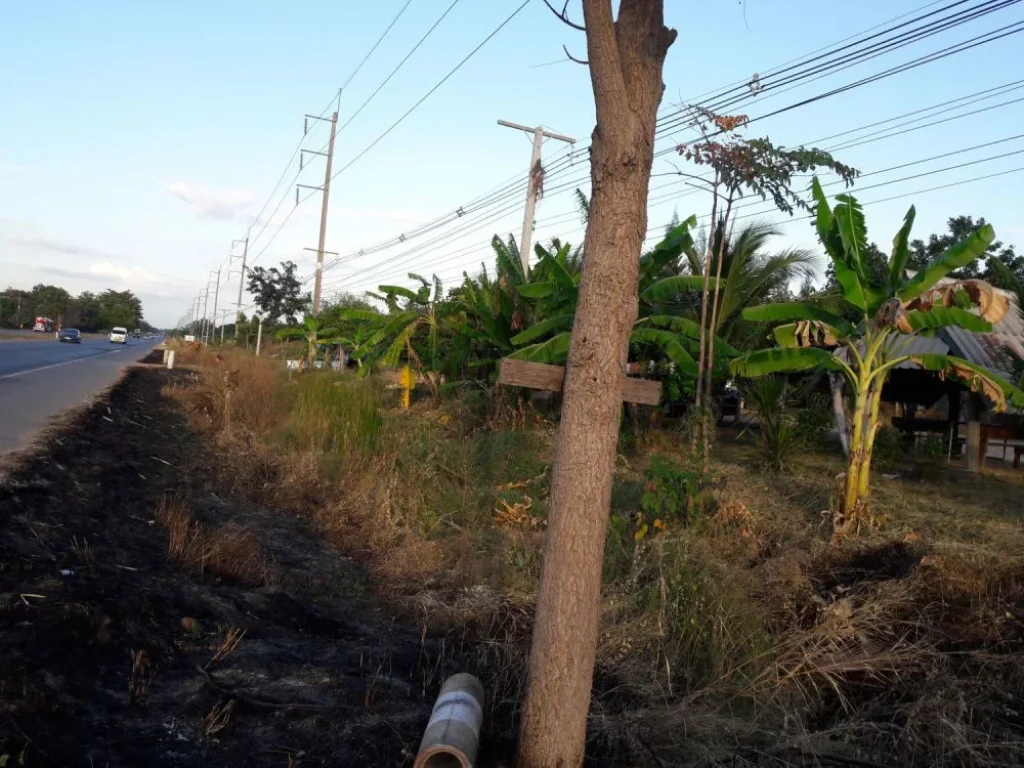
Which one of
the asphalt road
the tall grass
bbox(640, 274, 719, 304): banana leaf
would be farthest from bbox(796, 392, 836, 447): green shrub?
the asphalt road

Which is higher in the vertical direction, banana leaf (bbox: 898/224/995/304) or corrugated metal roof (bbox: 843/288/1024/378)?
banana leaf (bbox: 898/224/995/304)

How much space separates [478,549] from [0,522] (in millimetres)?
4297

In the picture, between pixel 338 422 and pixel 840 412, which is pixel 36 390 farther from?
pixel 840 412

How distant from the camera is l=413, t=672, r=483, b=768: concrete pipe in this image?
13.5 feet

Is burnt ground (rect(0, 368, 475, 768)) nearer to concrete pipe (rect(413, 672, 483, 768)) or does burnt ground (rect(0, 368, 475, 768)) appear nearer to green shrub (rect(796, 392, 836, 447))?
concrete pipe (rect(413, 672, 483, 768))

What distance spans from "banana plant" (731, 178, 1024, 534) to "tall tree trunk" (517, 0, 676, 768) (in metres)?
5.33

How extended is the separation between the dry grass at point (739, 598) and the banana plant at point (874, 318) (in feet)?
2.88

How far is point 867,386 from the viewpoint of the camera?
376 inches

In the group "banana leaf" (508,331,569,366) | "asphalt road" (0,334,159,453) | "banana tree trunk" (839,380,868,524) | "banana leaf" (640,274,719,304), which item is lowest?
"asphalt road" (0,334,159,453)

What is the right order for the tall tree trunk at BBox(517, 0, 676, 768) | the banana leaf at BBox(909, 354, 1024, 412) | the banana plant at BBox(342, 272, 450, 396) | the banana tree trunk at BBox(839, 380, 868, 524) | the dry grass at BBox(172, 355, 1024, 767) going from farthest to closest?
the banana plant at BBox(342, 272, 450, 396) < the banana leaf at BBox(909, 354, 1024, 412) < the banana tree trunk at BBox(839, 380, 868, 524) < the dry grass at BBox(172, 355, 1024, 767) < the tall tree trunk at BBox(517, 0, 676, 768)

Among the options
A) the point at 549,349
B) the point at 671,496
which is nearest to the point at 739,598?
the point at 671,496

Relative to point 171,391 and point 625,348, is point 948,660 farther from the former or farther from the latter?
point 171,391

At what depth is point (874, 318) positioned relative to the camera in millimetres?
9562

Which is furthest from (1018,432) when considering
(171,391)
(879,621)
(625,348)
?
(171,391)
